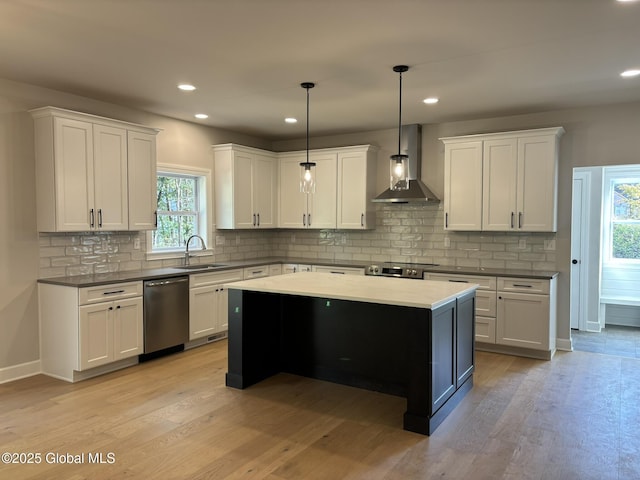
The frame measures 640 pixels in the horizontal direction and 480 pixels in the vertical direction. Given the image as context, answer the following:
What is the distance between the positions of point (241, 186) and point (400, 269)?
236 cm

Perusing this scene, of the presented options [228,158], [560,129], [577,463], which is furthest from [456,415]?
[228,158]

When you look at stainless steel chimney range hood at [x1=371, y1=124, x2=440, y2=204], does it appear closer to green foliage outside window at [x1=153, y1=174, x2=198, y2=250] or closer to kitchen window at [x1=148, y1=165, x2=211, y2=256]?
kitchen window at [x1=148, y1=165, x2=211, y2=256]

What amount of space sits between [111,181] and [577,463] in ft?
14.5

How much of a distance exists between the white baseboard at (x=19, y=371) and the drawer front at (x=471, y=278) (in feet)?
13.3

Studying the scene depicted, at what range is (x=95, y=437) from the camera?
9.95ft

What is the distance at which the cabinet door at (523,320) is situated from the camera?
4.76m

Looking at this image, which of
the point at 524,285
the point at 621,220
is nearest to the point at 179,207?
the point at 524,285

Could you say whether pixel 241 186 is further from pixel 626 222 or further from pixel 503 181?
pixel 626 222

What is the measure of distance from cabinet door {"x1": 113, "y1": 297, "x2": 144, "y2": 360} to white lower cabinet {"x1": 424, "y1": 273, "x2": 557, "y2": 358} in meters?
3.39

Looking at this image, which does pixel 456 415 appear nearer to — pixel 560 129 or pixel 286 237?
pixel 560 129

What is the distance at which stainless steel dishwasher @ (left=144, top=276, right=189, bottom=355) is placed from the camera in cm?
460

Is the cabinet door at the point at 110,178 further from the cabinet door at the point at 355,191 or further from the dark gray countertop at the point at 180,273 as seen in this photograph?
the cabinet door at the point at 355,191

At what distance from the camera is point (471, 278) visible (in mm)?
5137

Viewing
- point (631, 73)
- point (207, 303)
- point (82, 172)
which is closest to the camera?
point (631, 73)
